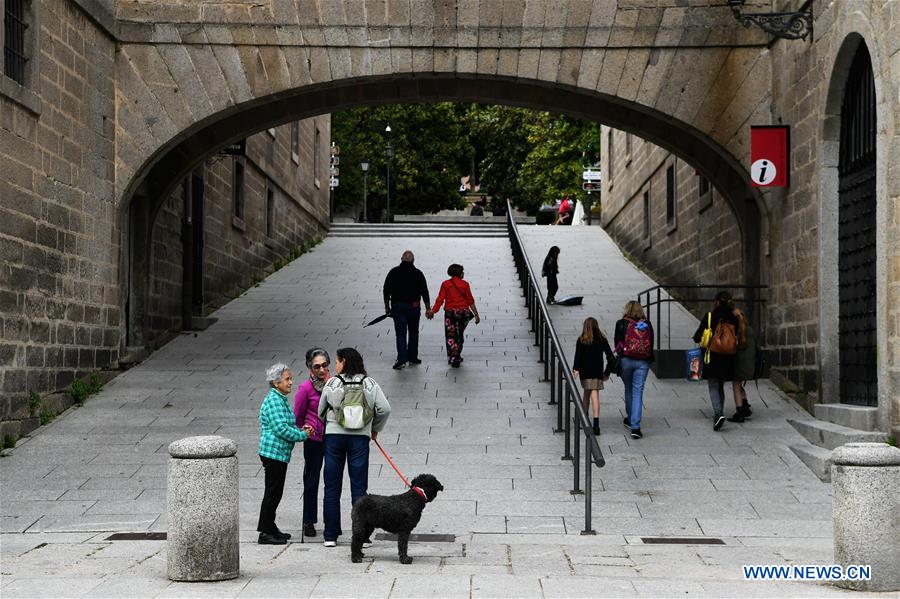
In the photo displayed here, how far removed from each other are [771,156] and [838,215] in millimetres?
1685

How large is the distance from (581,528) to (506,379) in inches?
227

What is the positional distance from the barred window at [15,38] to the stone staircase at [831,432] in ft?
28.7

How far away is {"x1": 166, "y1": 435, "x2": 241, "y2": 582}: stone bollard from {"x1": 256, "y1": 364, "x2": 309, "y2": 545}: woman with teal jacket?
1249 millimetres

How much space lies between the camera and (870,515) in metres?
6.36

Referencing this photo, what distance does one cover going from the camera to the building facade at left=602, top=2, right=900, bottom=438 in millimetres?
10484

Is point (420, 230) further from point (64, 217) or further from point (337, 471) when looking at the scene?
point (337, 471)

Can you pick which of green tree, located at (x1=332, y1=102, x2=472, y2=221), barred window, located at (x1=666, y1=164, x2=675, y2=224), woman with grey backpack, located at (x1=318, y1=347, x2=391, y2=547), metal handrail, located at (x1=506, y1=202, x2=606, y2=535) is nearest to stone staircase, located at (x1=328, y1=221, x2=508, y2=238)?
barred window, located at (x1=666, y1=164, x2=675, y2=224)

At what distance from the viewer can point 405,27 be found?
14.9m

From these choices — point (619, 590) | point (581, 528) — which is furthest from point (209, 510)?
point (581, 528)

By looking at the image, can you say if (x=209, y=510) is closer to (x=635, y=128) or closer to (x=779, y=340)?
(x=779, y=340)

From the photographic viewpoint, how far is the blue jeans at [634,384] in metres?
11.9

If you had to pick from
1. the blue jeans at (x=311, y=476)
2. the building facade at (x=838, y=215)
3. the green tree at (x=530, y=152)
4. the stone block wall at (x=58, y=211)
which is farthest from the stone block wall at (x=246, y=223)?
the green tree at (x=530, y=152)

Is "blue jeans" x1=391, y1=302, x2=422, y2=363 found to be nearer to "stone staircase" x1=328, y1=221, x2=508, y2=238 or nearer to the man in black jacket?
the man in black jacket

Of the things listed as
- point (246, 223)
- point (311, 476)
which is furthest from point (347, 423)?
point (246, 223)
